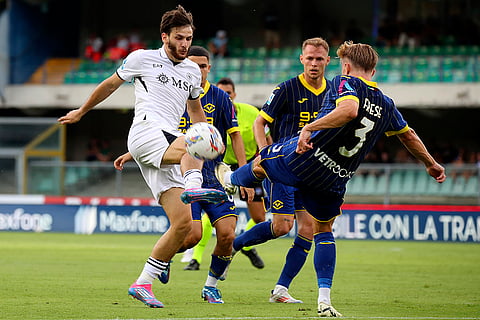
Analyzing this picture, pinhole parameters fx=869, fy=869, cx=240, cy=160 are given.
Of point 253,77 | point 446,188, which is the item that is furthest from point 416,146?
point 253,77

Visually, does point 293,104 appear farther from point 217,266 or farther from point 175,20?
point 175,20

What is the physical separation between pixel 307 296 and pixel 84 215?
13.2 m

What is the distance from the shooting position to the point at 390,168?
68.9 feet

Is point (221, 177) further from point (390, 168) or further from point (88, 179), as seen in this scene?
point (88, 179)

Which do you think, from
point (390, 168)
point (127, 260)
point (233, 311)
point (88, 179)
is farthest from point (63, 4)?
point (233, 311)

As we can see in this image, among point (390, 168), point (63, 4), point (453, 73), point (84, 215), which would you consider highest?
point (63, 4)

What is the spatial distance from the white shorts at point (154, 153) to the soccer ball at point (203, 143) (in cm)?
33

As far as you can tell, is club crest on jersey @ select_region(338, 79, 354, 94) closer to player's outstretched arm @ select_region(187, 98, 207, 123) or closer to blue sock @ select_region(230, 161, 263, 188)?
blue sock @ select_region(230, 161, 263, 188)

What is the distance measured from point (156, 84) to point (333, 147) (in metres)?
1.53

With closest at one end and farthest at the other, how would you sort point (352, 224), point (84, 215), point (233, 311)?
point (233, 311) < point (352, 224) < point (84, 215)

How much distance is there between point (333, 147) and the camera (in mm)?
6438

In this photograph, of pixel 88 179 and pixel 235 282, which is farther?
pixel 88 179

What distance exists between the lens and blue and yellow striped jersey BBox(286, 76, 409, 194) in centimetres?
634

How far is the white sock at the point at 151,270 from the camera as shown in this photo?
6.89 metres
